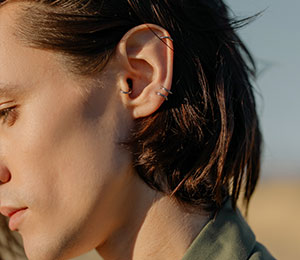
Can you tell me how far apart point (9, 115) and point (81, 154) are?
344 millimetres

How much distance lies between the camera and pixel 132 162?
246 centimetres

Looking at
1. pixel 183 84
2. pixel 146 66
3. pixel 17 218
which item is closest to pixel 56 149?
pixel 17 218

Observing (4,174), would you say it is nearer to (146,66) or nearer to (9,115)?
(9,115)

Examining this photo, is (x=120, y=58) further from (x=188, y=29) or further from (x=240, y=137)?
(x=240, y=137)

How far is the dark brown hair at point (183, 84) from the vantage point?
2395mm

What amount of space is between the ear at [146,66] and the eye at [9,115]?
17.4 inches

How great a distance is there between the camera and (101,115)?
7.79 ft

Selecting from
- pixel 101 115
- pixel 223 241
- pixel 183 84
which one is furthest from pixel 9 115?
pixel 223 241

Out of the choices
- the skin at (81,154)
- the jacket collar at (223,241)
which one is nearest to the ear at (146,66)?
the skin at (81,154)

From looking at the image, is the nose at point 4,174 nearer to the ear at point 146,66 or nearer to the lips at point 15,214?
the lips at point 15,214

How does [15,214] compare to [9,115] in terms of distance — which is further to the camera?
[15,214]

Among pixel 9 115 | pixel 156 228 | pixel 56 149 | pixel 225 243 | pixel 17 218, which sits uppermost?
pixel 9 115

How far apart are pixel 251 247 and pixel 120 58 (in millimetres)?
967

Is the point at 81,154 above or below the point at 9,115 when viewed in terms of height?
below
